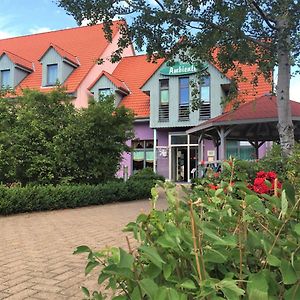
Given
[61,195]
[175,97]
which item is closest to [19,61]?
[175,97]

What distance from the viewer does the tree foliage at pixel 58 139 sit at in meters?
14.2

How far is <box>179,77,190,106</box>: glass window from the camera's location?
85.8 ft

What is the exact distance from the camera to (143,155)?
27891mm

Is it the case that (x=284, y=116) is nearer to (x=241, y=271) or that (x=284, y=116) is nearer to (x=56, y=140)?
(x=56, y=140)

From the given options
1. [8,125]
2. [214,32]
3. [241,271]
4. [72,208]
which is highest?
[214,32]

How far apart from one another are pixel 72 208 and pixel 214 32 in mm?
6569

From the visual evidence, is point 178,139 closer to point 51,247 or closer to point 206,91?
point 206,91

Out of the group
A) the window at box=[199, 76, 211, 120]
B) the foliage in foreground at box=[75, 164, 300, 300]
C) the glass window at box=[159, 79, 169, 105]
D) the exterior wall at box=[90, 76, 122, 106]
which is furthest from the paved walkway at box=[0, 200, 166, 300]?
the exterior wall at box=[90, 76, 122, 106]

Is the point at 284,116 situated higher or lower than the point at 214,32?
lower

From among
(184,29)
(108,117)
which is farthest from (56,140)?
(184,29)

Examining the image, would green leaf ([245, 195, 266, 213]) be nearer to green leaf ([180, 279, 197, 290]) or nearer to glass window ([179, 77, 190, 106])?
green leaf ([180, 279, 197, 290])

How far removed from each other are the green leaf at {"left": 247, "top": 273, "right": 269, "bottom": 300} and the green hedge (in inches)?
371

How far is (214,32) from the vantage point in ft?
39.8

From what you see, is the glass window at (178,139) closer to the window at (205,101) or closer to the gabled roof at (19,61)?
the window at (205,101)
